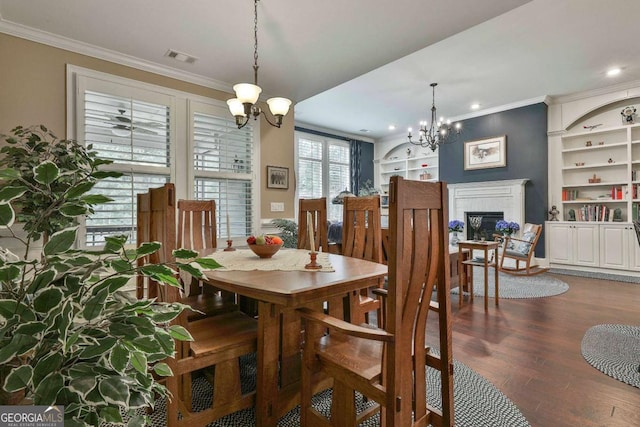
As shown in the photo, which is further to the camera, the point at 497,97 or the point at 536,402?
the point at 497,97

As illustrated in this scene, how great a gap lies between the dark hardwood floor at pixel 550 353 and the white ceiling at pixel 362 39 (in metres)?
2.65

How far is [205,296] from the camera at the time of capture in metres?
2.36

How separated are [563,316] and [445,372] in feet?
9.07

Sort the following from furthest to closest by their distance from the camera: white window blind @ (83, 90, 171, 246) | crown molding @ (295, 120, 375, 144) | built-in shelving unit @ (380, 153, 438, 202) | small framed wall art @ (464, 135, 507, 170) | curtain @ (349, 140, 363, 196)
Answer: curtain @ (349, 140, 363, 196)
built-in shelving unit @ (380, 153, 438, 202)
crown molding @ (295, 120, 375, 144)
small framed wall art @ (464, 135, 507, 170)
white window blind @ (83, 90, 171, 246)

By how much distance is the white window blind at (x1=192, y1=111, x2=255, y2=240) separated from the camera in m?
3.83

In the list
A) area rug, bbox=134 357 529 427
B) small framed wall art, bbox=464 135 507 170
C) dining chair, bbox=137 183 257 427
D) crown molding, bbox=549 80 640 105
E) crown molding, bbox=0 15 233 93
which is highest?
crown molding, bbox=549 80 640 105

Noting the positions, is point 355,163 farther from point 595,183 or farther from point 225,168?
point 225,168

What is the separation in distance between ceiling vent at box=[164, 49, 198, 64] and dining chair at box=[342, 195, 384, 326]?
2.25 m

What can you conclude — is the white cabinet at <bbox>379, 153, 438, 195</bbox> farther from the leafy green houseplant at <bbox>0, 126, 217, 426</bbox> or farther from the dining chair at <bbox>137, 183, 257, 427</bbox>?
the leafy green houseplant at <bbox>0, 126, 217, 426</bbox>

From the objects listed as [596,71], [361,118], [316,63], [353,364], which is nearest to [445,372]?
[353,364]

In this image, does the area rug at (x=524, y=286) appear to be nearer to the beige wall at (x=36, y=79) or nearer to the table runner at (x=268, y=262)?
the table runner at (x=268, y=262)

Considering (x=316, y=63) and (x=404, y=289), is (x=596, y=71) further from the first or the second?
(x=404, y=289)

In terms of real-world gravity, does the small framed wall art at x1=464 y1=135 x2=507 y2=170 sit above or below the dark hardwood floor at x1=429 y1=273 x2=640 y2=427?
above

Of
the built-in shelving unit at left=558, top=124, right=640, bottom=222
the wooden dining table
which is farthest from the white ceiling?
the wooden dining table
